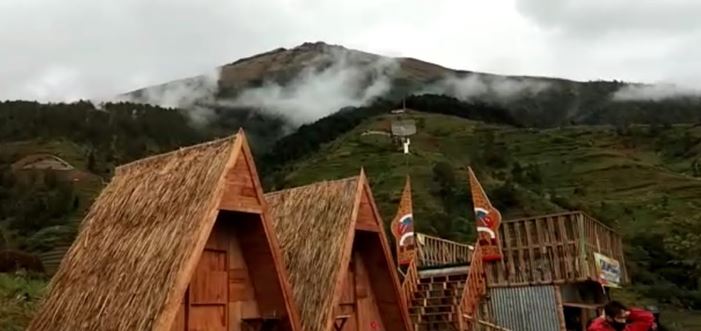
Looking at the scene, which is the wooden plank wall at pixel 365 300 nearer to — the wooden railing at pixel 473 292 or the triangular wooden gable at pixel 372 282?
the triangular wooden gable at pixel 372 282

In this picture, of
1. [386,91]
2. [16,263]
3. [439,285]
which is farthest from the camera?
[386,91]

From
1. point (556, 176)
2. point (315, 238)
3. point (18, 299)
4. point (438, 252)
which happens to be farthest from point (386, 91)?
point (315, 238)

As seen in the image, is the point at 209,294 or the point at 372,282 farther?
the point at 372,282

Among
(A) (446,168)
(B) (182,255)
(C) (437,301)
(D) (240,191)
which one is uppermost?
(A) (446,168)

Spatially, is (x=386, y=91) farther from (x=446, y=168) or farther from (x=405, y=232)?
(x=405, y=232)

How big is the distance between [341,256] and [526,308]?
33.5ft

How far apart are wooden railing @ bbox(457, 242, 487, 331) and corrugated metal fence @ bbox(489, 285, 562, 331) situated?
0.44 meters

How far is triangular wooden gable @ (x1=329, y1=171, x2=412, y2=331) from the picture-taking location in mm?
11680

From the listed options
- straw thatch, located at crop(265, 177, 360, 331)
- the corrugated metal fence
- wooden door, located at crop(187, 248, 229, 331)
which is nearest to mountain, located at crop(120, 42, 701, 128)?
the corrugated metal fence

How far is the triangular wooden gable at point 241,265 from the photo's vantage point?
900 centimetres

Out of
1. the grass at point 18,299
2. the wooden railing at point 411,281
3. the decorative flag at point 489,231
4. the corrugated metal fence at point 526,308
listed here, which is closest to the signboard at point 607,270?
the corrugated metal fence at point 526,308

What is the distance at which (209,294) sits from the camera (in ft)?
30.7

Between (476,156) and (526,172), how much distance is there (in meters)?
7.90

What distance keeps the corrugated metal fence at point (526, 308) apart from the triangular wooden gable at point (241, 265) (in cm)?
1124
